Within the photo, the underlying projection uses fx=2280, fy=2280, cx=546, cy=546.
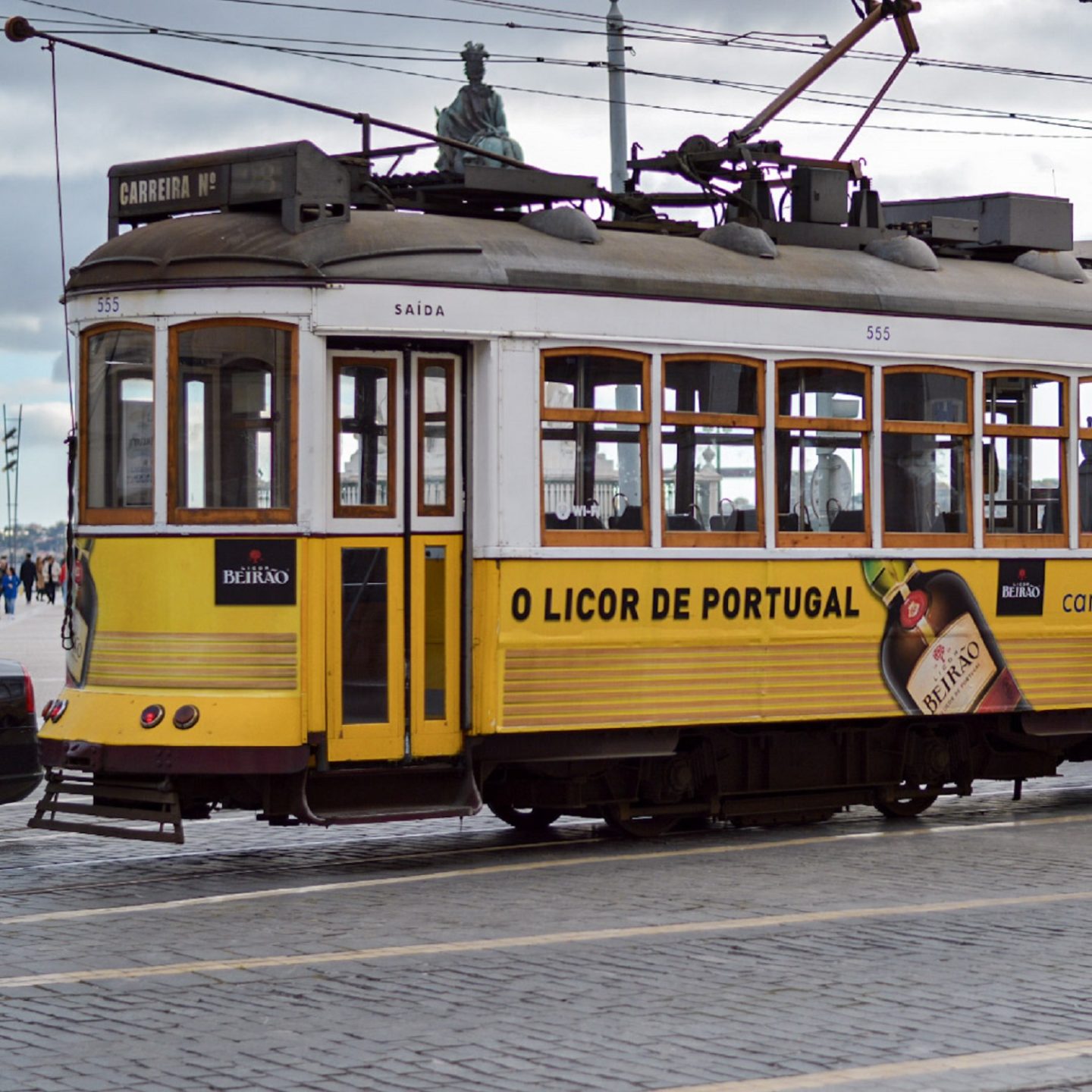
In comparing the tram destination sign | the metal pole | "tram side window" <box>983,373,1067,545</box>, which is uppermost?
the metal pole

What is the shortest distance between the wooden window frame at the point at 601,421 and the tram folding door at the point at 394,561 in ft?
1.52

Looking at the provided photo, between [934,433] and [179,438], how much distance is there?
4.57 m

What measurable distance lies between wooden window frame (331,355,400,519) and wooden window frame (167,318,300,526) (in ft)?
0.70

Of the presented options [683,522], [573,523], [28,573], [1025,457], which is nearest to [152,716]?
[573,523]

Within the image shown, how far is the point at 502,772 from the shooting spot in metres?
12.3

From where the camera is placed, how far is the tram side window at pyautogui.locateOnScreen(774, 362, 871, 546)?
12719 millimetres

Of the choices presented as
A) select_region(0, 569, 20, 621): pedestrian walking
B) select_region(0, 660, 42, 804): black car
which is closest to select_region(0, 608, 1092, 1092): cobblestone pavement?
select_region(0, 660, 42, 804): black car

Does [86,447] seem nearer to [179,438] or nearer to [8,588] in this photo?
[179,438]

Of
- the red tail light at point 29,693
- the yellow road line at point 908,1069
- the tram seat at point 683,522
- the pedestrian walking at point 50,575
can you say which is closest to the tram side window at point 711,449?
the tram seat at point 683,522

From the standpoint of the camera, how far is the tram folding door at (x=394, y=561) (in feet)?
37.2

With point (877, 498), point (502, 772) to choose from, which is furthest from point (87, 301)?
point (877, 498)

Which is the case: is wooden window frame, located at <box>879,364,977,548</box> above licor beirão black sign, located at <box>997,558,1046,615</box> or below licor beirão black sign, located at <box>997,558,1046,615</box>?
above

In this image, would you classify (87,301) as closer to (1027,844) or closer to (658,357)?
(658,357)

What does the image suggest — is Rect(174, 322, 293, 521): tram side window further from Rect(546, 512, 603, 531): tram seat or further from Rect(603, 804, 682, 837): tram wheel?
Rect(603, 804, 682, 837): tram wheel
